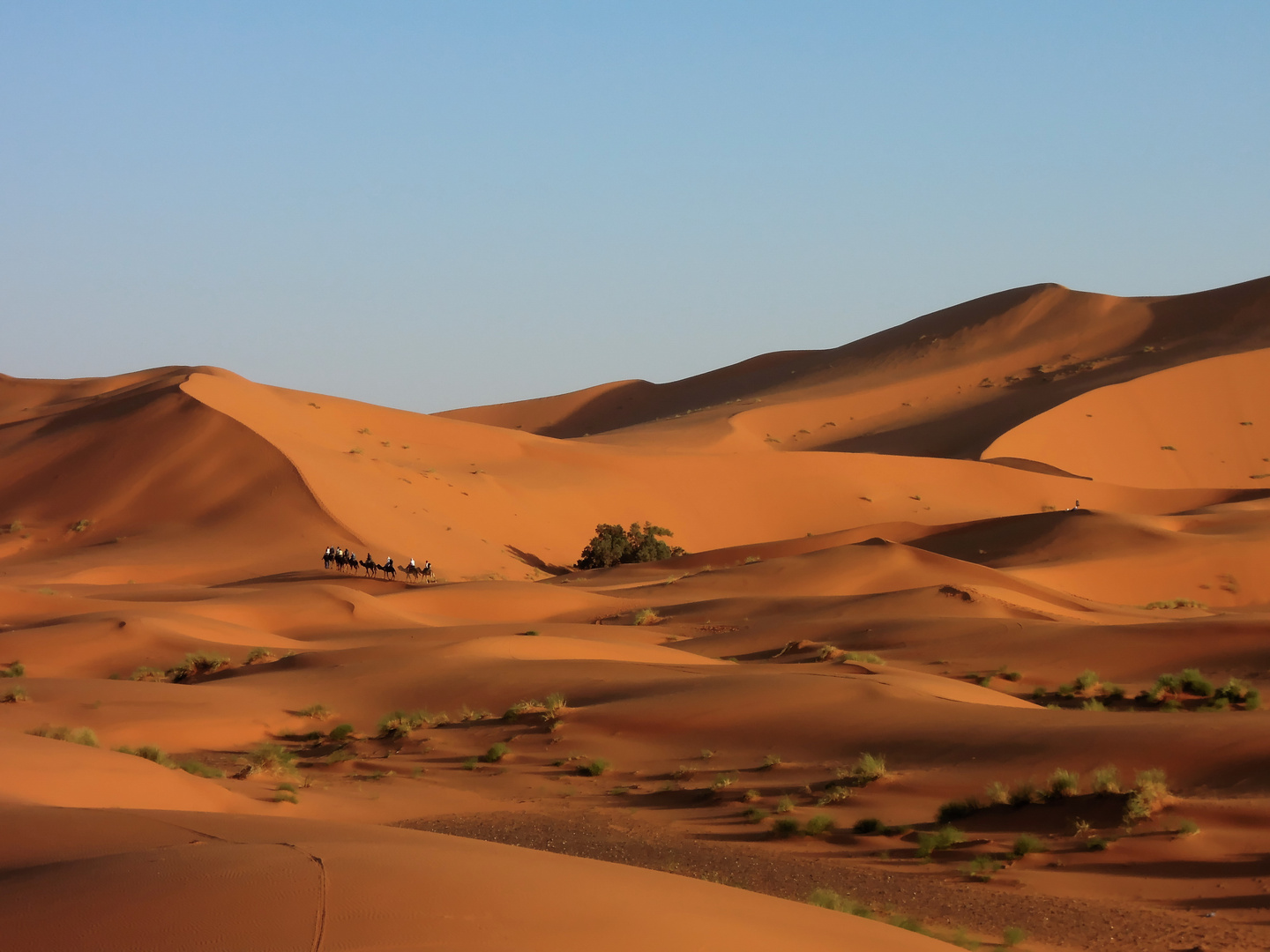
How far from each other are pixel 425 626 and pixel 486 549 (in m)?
16.0

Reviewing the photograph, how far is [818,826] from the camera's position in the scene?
1093 cm

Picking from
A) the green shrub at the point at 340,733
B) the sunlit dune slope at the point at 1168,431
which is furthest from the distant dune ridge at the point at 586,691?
the sunlit dune slope at the point at 1168,431

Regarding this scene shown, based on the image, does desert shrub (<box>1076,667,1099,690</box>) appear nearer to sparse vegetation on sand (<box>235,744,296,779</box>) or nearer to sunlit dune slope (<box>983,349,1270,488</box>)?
sparse vegetation on sand (<box>235,744,296,779</box>)

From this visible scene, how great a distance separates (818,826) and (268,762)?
6.00 m

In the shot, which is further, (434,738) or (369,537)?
(369,537)

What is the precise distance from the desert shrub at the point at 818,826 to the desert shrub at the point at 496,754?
476 centimetres

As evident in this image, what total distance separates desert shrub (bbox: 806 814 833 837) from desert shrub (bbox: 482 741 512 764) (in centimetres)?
476

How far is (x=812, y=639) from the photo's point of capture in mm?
22484

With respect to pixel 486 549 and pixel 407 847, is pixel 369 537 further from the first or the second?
pixel 407 847

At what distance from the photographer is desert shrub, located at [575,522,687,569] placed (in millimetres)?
42000

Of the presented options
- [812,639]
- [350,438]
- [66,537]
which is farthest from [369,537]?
[812,639]

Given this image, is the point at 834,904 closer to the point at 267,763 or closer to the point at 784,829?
the point at 784,829

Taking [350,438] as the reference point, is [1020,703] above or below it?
below

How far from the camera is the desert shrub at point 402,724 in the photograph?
53.6 feet
